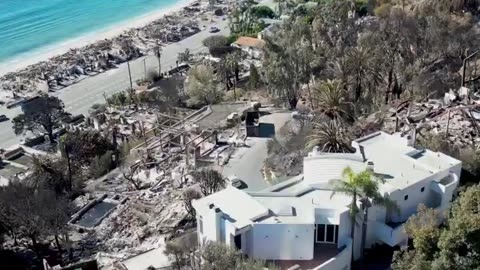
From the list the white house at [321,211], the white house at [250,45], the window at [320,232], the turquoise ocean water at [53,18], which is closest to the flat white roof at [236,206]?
the white house at [321,211]

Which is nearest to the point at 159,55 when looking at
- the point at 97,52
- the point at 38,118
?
the point at 97,52

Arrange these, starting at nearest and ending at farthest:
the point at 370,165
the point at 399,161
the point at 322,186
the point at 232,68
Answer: the point at 370,165 → the point at 322,186 → the point at 399,161 → the point at 232,68

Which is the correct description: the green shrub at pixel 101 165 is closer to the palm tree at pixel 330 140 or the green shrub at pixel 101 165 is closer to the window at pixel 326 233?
the palm tree at pixel 330 140

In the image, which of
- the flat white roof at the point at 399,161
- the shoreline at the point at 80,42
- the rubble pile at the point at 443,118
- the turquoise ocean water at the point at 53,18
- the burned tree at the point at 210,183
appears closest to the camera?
the flat white roof at the point at 399,161

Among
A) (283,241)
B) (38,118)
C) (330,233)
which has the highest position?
(283,241)

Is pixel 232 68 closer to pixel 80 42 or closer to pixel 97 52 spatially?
pixel 97 52

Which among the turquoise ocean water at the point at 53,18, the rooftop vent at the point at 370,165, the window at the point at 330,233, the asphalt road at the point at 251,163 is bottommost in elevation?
the turquoise ocean water at the point at 53,18
